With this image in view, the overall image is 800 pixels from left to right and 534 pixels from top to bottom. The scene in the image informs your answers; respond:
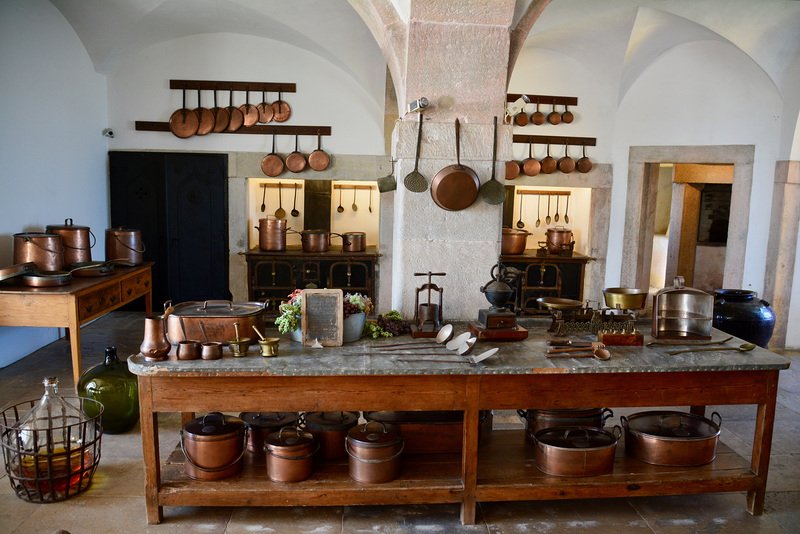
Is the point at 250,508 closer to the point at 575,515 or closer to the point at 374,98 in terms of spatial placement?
the point at 575,515

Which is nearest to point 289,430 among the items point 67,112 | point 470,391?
point 470,391

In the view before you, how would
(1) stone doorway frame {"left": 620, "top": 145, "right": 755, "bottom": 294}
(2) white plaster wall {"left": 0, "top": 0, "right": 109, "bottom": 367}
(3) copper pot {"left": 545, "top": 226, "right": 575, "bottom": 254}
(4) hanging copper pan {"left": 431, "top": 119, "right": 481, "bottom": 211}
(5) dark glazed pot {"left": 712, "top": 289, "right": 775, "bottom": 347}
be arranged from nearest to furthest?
(4) hanging copper pan {"left": 431, "top": 119, "right": 481, "bottom": 211}, (2) white plaster wall {"left": 0, "top": 0, "right": 109, "bottom": 367}, (5) dark glazed pot {"left": 712, "top": 289, "right": 775, "bottom": 347}, (1) stone doorway frame {"left": 620, "top": 145, "right": 755, "bottom": 294}, (3) copper pot {"left": 545, "top": 226, "right": 575, "bottom": 254}

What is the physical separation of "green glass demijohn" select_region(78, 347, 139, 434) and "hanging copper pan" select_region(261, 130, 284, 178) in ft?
12.3

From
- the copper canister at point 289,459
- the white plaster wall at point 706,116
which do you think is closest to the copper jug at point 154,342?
the copper canister at point 289,459

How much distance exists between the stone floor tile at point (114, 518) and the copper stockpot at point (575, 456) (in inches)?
67.9

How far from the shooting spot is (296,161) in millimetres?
7582

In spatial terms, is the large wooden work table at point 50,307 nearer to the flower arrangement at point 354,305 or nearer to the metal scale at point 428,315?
the flower arrangement at point 354,305

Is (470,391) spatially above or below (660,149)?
below

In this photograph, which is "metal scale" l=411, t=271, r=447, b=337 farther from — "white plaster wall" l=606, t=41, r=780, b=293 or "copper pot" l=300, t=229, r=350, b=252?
"white plaster wall" l=606, t=41, r=780, b=293

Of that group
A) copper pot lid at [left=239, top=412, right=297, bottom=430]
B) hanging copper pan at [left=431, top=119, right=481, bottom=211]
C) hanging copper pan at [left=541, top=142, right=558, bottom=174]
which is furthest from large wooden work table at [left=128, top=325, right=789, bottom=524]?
hanging copper pan at [left=541, top=142, right=558, bottom=174]

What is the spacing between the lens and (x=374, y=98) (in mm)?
7531

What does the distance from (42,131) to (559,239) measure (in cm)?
595

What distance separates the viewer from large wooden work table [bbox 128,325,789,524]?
3039 millimetres

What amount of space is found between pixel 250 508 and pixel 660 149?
6411mm
